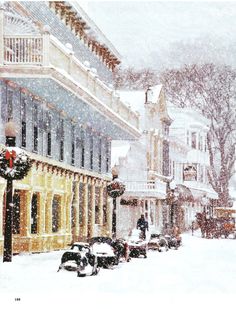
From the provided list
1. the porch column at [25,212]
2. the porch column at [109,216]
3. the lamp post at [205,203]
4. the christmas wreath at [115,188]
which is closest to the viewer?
the porch column at [25,212]

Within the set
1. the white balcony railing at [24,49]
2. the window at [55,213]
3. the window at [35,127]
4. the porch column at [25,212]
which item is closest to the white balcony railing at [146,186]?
the window at [55,213]

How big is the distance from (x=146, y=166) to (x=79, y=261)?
25095 mm

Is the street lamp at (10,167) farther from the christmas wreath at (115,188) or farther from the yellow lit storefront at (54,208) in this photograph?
the christmas wreath at (115,188)

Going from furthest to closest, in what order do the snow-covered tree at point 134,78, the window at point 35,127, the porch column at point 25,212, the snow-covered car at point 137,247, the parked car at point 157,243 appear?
the parked car at point 157,243, the snow-covered tree at point 134,78, the snow-covered car at point 137,247, the window at point 35,127, the porch column at point 25,212

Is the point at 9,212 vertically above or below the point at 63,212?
below

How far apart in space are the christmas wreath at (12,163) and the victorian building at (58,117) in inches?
157

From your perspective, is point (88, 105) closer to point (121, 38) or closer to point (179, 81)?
point (179, 81)

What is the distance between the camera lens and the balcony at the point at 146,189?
42688 mm

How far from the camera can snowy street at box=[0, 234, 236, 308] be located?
16328 millimetres

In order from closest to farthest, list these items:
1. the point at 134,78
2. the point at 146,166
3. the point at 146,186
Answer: the point at 134,78 → the point at 146,186 → the point at 146,166

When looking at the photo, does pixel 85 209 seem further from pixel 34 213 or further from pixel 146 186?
pixel 146 186

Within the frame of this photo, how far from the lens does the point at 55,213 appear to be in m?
29.6

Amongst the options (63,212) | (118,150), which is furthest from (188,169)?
(63,212)

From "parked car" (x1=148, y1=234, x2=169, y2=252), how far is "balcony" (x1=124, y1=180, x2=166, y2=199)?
9.33 metres
